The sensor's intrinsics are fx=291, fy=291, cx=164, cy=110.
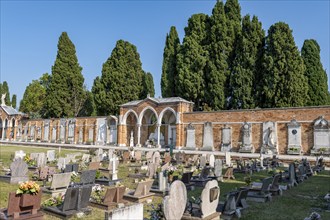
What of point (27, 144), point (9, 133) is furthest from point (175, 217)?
point (9, 133)

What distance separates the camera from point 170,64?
3691 cm

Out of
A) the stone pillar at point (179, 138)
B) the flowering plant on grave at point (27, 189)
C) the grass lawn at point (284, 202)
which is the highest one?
the stone pillar at point (179, 138)

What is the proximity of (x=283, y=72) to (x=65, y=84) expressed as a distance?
3044 cm

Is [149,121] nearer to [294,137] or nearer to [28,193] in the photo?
[294,137]

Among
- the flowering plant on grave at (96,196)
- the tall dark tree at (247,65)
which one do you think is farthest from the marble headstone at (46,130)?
the flowering plant on grave at (96,196)

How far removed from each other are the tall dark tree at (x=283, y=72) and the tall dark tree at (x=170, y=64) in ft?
36.5

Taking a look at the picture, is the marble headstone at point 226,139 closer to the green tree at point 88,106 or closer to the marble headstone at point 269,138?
the marble headstone at point 269,138

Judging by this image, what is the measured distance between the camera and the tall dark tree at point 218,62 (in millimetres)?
31781

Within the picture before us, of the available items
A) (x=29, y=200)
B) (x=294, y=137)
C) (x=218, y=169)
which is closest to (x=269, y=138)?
(x=294, y=137)

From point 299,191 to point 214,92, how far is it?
21278mm

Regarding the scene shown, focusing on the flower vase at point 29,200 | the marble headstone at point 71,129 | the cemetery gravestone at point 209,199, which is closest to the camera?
the flower vase at point 29,200

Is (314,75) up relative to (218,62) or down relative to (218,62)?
down

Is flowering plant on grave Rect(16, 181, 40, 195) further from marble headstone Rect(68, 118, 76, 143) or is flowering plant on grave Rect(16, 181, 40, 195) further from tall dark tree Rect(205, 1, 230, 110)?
marble headstone Rect(68, 118, 76, 143)

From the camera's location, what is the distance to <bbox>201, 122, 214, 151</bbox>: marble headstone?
26.4 m
